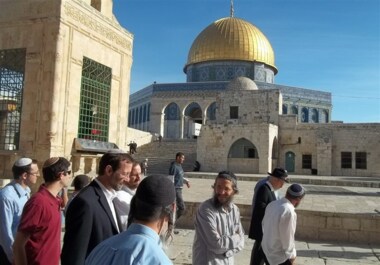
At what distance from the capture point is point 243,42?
1385 inches

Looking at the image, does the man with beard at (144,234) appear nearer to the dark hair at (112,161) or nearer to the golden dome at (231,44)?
the dark hair at (112,161)

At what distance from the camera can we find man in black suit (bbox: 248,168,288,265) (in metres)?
4.14

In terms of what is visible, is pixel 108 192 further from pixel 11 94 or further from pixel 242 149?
pixel 242 149

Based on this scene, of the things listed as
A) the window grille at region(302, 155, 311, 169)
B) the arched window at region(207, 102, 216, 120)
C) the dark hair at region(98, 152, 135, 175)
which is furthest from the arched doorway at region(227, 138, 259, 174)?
the dark hair at region(98, 152, 135, 175)

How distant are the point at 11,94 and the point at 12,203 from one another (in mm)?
8493

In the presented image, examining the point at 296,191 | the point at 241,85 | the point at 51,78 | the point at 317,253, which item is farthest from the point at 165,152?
the point at 296,191

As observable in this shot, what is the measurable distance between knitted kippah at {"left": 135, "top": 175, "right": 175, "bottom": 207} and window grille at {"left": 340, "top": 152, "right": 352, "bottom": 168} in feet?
77.8

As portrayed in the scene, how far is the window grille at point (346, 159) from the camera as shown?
2302 cm

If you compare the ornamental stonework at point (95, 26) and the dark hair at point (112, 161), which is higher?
the ornamental stonework at point (95, 26)

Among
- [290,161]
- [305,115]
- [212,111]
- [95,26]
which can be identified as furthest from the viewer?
[305,115]

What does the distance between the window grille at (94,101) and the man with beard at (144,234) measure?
9.48 metres

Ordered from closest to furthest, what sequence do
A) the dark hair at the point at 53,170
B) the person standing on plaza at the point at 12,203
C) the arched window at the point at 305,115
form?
the dark hair at the point at 53,170 → the person standing on plaza at the point at 12,203 → the arched window at the point at 305,115

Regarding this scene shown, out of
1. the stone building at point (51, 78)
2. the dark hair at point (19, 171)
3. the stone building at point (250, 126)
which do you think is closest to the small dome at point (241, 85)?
the stone building at point (250, 126)

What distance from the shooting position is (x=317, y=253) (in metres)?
5.71
